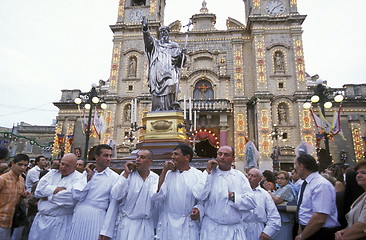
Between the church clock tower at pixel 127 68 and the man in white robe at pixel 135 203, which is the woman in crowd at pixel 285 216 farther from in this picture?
the church clock tower at pixel 127 68

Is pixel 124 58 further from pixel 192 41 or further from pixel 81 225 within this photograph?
pixel 81 225

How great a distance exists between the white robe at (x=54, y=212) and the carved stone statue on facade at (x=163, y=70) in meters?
4.28

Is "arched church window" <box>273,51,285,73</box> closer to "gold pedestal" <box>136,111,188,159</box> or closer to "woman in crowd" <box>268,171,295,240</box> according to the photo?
"gold pedestal" <box>136,111,188,159</box>

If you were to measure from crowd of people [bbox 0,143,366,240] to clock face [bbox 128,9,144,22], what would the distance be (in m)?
22.8

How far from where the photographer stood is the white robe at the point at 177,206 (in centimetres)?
316

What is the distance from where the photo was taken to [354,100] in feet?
70.8

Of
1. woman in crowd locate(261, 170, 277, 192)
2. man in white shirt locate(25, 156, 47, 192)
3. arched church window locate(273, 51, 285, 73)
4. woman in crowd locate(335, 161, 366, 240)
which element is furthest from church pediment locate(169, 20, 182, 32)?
woman in crowd locate(335, 161, 366, 240)

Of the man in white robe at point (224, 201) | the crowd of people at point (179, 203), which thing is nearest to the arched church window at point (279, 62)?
the crowd of people at point (179, 203)

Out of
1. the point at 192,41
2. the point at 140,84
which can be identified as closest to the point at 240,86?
the point at 192,41

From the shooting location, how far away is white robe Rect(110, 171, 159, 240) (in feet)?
10.5

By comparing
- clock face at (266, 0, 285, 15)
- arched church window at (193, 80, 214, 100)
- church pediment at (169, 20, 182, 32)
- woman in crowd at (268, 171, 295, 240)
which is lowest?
woman in crowd at (268, 171, 295, 240)

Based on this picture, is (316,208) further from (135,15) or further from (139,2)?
(139,2)

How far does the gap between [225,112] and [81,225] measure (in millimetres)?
17861

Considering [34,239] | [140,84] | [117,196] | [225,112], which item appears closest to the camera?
[117,196]
